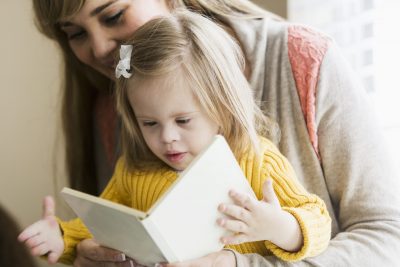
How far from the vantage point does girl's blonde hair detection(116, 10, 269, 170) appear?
0.93 m

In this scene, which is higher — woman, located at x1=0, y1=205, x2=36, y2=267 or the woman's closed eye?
the woman's closed eye

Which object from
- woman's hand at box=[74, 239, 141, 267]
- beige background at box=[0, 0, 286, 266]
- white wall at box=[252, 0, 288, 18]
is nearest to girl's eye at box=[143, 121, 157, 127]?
woman's hand at box=[74, 239, 141, 267]

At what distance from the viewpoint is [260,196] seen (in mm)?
939

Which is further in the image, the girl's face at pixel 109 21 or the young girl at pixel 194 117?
the girl's face at pixel 109 21

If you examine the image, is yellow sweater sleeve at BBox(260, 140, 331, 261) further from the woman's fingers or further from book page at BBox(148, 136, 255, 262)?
the woman's fingers

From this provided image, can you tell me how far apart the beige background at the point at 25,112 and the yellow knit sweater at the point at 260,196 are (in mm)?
815

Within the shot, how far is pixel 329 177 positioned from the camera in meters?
1.06

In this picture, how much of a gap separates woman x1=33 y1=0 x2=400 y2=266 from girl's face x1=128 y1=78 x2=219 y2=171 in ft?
0.61

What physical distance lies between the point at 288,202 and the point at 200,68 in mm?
259

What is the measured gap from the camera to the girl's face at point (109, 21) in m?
1.08

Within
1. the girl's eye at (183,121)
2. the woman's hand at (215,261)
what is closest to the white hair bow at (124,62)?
the girl's eye at (183,121)

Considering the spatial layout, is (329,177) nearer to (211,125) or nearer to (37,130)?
(211,125)

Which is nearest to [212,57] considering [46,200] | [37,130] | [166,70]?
[166,70]

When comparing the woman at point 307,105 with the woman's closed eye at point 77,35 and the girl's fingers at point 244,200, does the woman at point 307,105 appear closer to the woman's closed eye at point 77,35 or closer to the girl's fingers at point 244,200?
the woman's closed eye at point 77,35
